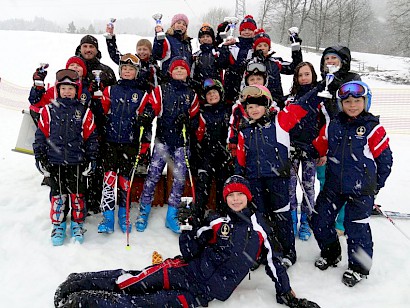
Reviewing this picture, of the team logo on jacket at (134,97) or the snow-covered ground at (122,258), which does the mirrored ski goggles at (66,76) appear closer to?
the team logo on jacket at (134,97)

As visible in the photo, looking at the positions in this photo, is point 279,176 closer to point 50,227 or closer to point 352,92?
point 352,92

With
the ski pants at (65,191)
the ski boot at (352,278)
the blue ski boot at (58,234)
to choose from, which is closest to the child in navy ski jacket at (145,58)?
the ski pants at (65,191)

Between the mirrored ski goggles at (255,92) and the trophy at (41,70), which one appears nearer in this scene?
the mirrored ski goggles at (255,92)

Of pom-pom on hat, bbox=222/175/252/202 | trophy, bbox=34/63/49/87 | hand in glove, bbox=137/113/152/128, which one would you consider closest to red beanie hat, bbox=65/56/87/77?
trophy, bbox=34/63/49/87

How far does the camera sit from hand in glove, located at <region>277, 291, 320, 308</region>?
11.7 feet

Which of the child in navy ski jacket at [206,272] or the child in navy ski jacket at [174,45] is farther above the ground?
the child in navy ski jacket at [174,45]

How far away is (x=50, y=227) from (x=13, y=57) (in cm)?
1915

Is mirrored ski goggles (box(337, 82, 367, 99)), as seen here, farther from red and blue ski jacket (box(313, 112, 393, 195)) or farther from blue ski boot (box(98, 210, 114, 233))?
blue ski boot (box(98, 210, 114, 233))

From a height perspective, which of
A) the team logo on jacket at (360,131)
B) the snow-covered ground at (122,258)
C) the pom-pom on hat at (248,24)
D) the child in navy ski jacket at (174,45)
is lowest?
the snow-covered ground at (122,258)

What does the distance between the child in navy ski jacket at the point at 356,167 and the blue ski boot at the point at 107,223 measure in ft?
9.47

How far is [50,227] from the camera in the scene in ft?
16.6

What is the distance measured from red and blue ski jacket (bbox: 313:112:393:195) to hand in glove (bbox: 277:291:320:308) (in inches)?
51.0

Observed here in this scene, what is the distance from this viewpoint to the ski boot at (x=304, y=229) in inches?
202

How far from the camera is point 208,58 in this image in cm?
594
